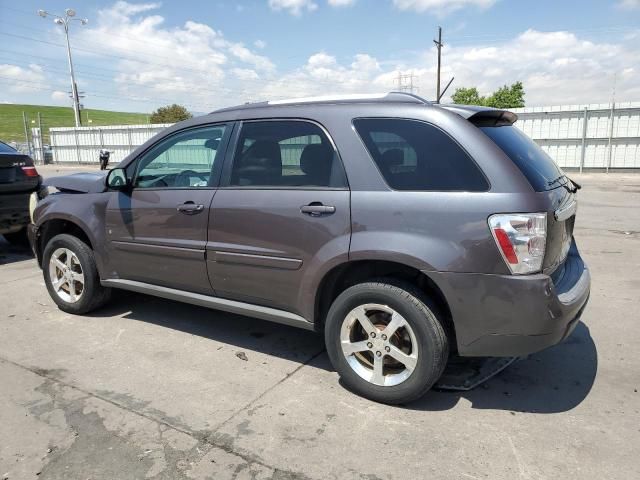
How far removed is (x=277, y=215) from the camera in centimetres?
320

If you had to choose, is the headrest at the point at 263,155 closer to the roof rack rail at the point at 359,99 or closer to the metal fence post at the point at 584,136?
the roof rack rail at the point at 359,99

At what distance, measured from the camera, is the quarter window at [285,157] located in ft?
10.3

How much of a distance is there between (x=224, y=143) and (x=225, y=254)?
0.82 metres

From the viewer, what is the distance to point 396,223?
9.14 feet

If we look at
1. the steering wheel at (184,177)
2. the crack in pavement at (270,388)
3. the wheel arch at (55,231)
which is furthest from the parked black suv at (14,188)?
the crack in pavement at (270,388)

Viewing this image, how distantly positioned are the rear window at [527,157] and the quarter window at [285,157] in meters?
0.95

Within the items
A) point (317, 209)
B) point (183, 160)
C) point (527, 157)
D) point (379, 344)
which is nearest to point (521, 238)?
point (527, 157)

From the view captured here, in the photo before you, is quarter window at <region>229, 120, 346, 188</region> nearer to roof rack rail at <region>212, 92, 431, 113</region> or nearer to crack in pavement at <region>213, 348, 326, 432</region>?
roof rack rail at <region>212, 92, 431, 113</region>

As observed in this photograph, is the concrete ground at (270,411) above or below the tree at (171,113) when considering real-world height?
below

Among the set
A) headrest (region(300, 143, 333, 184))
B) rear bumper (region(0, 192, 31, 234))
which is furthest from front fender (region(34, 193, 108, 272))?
rear bumper (region(0, 192, 31, 234))

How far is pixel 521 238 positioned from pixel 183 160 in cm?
273

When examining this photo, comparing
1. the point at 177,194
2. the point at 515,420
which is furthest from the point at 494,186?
the point at 177,194

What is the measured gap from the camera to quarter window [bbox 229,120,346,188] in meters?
3.13

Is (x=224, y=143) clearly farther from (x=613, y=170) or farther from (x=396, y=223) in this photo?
(x=613, y=170)
